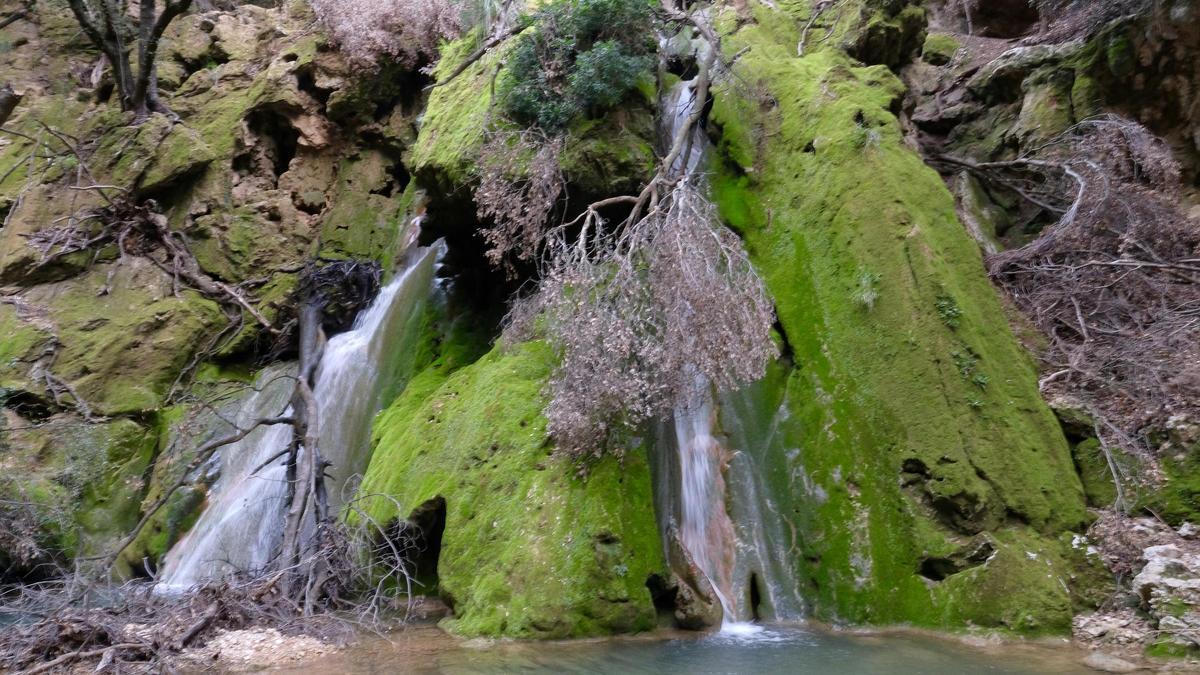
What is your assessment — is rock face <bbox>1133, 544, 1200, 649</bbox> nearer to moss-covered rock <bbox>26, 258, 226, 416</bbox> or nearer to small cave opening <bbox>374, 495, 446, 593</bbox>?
small cave opening <bbox>374, 495, 446, 593</bbox>

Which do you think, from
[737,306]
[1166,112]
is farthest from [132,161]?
[1166,112]

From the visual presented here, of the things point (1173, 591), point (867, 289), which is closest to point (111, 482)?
point (867, 289)

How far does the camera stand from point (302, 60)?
1523cm

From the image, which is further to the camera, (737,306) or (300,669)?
(737,306)

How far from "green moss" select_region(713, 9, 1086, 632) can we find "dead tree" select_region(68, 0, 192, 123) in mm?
11584

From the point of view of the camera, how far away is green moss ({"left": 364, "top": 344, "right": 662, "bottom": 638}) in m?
6.30

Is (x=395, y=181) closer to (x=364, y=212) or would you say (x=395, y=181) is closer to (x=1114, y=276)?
(x=364, y=212)

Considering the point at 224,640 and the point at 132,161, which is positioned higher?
the point at 132,161

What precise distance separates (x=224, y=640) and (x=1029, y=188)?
1113cm

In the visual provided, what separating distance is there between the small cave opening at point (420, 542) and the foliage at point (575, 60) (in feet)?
15.1

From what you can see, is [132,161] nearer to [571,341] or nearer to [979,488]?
[571,341]

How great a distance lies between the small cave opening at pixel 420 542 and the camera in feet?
24.8

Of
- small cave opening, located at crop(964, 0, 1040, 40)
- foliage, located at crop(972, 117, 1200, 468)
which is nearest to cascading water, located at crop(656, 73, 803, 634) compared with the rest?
foliage, located at crop(972, 117, 1200, 468)

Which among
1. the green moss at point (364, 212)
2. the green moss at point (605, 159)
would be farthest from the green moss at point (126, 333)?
the green moss at point (605, 159)
